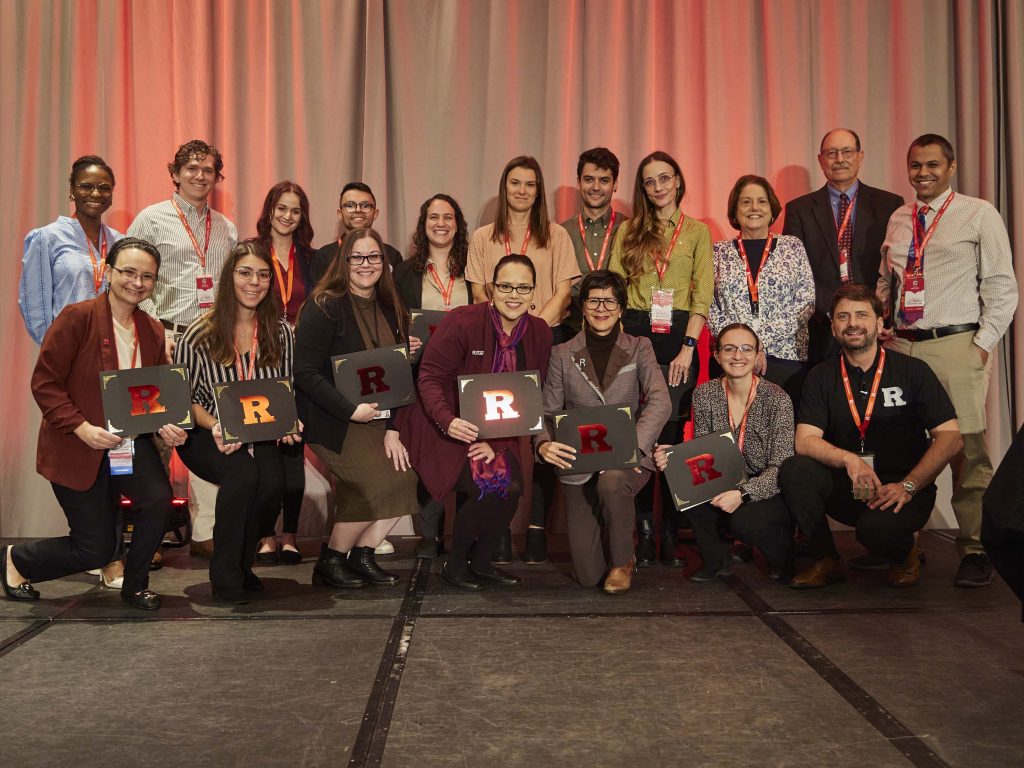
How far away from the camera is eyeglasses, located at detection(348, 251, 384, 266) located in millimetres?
3881

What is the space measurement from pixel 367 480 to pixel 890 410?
2.21 metres

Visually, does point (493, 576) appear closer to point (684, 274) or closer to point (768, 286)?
point (684, 274)

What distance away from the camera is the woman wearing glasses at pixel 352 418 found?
3.83m

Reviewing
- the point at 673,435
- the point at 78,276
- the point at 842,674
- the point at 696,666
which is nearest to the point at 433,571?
the point at 673,435

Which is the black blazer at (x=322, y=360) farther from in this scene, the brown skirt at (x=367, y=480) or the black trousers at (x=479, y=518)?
the black trousers at (x=479, y=518)

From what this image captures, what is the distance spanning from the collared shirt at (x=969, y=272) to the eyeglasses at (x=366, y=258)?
246cm

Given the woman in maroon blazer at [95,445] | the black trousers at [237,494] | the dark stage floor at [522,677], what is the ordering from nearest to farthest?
the dark stage floor at [522,677] < the woman in maroon blazer at [95,445] < the black trousers at [237,494]

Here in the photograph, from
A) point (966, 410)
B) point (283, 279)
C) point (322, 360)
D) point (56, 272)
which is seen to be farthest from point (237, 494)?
point (966, 410)

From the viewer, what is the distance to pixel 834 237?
4.73 metres

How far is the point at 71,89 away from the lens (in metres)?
5.48

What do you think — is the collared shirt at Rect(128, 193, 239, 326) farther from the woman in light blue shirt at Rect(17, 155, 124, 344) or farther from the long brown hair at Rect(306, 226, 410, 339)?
the long brown hair at Rect(306, 226, 410, 339)

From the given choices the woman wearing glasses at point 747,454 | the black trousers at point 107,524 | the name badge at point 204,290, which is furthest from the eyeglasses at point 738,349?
the name badge at point 204,290

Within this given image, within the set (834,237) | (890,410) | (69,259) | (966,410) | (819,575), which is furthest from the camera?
(834,237)

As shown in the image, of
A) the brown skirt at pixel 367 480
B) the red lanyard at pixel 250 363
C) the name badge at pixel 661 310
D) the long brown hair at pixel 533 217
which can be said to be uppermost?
the long brown hair at pixel 533 217
